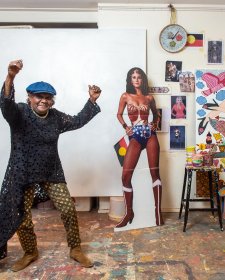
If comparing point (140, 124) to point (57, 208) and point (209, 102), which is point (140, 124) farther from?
point (57, 208)

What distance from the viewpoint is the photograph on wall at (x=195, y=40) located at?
3.94 metres

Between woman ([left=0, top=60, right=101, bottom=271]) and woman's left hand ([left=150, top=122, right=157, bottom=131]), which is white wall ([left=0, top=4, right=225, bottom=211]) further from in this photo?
woman ([left=0, top=60, right=101, bottom=271])


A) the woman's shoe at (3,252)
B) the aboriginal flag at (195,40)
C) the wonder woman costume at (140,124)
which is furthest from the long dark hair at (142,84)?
the woman's shoe at (3,252)

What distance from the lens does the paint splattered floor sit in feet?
8.22

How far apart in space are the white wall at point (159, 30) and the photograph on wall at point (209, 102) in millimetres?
93

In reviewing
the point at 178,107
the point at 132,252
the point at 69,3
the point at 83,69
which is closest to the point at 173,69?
the point at 178,107

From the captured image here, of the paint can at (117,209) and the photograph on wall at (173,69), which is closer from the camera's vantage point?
the paint can at (117,209)

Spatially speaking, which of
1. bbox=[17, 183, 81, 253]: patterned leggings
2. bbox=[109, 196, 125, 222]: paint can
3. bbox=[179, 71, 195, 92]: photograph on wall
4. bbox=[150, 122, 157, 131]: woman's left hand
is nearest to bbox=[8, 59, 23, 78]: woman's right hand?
bbox=[17, 183, 81, 253]: patterned leggings

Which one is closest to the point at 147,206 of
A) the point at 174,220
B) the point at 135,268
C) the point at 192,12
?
the point at 174,220

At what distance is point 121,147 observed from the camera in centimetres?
381

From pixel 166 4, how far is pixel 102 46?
3.11 ft

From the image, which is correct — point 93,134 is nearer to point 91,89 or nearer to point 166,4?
point 91,89

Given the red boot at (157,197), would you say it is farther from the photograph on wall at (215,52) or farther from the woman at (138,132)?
the photograph on wall at (215,52)

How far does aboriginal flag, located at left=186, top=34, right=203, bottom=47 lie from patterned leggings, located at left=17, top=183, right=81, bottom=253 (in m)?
2.47
